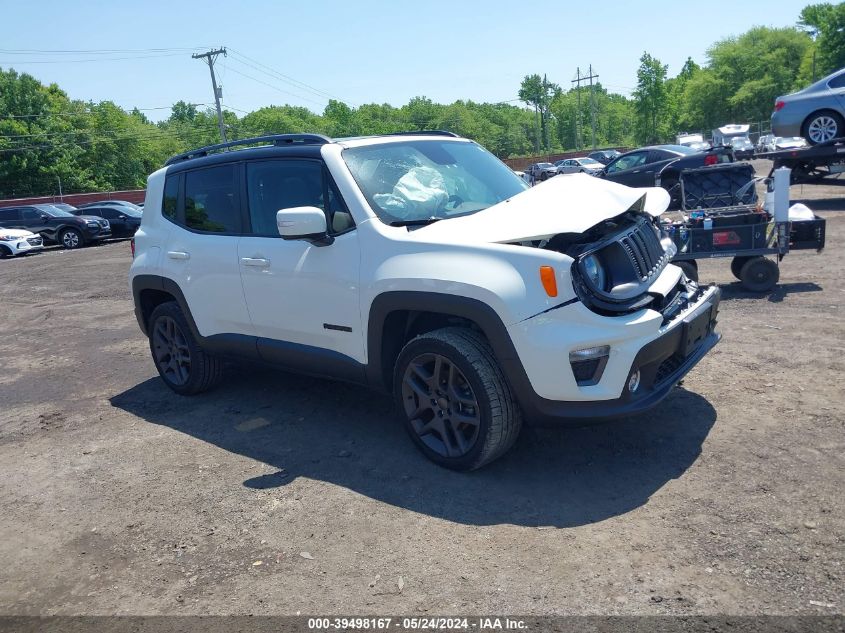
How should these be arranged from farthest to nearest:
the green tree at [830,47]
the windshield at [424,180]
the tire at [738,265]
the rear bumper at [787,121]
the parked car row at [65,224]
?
1. the green tree at [830,47]
2. the parked car row at [65,224]
3. the rear bumper at [787,121]
4. the tire at [738,265]
5. the windshield at [424,180]

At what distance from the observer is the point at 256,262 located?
16.0ft

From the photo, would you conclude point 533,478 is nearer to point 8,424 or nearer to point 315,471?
point 315,471

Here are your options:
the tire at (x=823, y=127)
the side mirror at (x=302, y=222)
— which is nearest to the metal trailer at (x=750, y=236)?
the side mirror at (x=302, y=222)

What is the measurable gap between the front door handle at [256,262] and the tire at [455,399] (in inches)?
50.7

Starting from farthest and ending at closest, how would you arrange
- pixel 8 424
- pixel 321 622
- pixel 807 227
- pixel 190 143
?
1. pixel 190 143
2. pixel 807 227
3. pixel 8 424
4. pixel 321 622

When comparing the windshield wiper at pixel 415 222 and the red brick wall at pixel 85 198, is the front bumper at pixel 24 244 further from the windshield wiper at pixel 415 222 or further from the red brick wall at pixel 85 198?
the red brick wall at pixel 85 198

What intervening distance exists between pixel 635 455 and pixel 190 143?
349 feet

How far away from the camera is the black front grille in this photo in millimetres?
3961

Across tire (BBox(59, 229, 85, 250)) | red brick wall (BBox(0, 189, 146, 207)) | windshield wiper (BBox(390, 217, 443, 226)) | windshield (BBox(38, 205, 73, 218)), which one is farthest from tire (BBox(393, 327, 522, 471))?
red brick wall (BBox(0, 189, 146, 207))

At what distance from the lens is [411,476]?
4125 mm

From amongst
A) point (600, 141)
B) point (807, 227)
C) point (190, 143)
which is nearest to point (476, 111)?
point (600, 141)

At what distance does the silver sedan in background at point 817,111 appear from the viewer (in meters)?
14.4

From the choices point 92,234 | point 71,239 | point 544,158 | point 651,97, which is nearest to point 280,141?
point 92,234

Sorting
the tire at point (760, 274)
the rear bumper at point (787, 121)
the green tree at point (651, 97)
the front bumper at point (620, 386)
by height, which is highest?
the green tree at point (651, 97)
